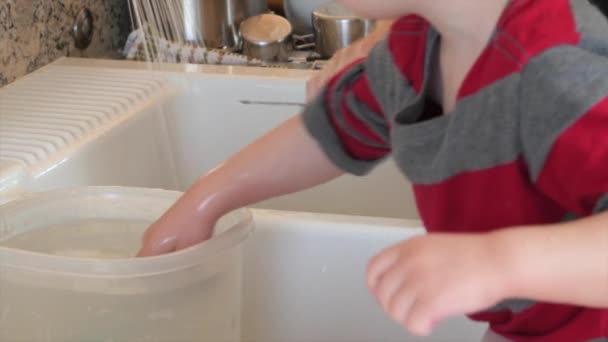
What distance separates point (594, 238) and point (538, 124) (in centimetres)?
9

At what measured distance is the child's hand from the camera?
372 mm

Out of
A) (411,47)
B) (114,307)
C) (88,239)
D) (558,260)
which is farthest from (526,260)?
(88,239)

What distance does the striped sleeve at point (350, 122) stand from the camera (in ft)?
2.01

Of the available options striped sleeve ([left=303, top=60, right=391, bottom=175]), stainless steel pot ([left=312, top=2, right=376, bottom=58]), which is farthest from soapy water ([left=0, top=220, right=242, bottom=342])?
stainless steel pot ([left=312, top=2, right=376, bottom=58])

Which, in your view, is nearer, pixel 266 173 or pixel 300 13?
pixel 266 173

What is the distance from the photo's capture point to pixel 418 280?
0.38 metres

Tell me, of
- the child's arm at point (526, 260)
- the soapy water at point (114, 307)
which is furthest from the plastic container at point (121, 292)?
the child's arm at point (526, 260)

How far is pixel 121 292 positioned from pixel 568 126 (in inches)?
Result: 13.7

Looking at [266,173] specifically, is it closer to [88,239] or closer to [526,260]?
[88,239]

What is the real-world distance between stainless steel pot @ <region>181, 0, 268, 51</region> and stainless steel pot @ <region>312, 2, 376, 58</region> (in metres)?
0.14

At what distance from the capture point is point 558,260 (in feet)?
1.24

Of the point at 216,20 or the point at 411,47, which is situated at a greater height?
the point at 411,47

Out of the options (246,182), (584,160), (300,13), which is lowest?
(300,13)

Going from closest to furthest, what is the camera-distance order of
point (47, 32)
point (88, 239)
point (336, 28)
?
point (88, 239)
point (47, 32)
point (336, 28)
